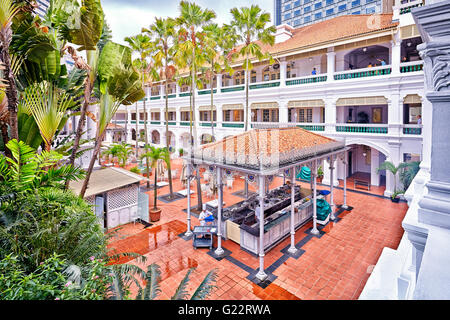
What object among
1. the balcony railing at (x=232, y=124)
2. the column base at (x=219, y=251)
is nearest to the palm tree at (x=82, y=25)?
the column base at (x=219, y=251)

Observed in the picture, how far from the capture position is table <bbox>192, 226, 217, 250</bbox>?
9.73 metres

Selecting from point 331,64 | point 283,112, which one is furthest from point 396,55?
point 283,112

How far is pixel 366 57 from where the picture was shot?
19.8 metres

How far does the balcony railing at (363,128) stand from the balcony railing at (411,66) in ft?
10.8

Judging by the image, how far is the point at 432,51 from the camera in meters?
2.72

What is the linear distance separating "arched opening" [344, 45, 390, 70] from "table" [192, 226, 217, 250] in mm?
16860

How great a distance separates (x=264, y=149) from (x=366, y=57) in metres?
16.3

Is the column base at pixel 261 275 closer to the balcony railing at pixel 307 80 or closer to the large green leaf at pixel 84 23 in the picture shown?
the large green leaf at pixel 84 23

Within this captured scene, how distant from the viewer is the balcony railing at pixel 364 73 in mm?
15473

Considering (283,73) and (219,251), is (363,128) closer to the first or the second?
(283,73)

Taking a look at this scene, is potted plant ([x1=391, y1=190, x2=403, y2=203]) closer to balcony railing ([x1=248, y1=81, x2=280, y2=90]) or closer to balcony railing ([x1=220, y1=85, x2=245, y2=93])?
balcony railing ([x1=248, y1=81, x2=280, y2=90])
